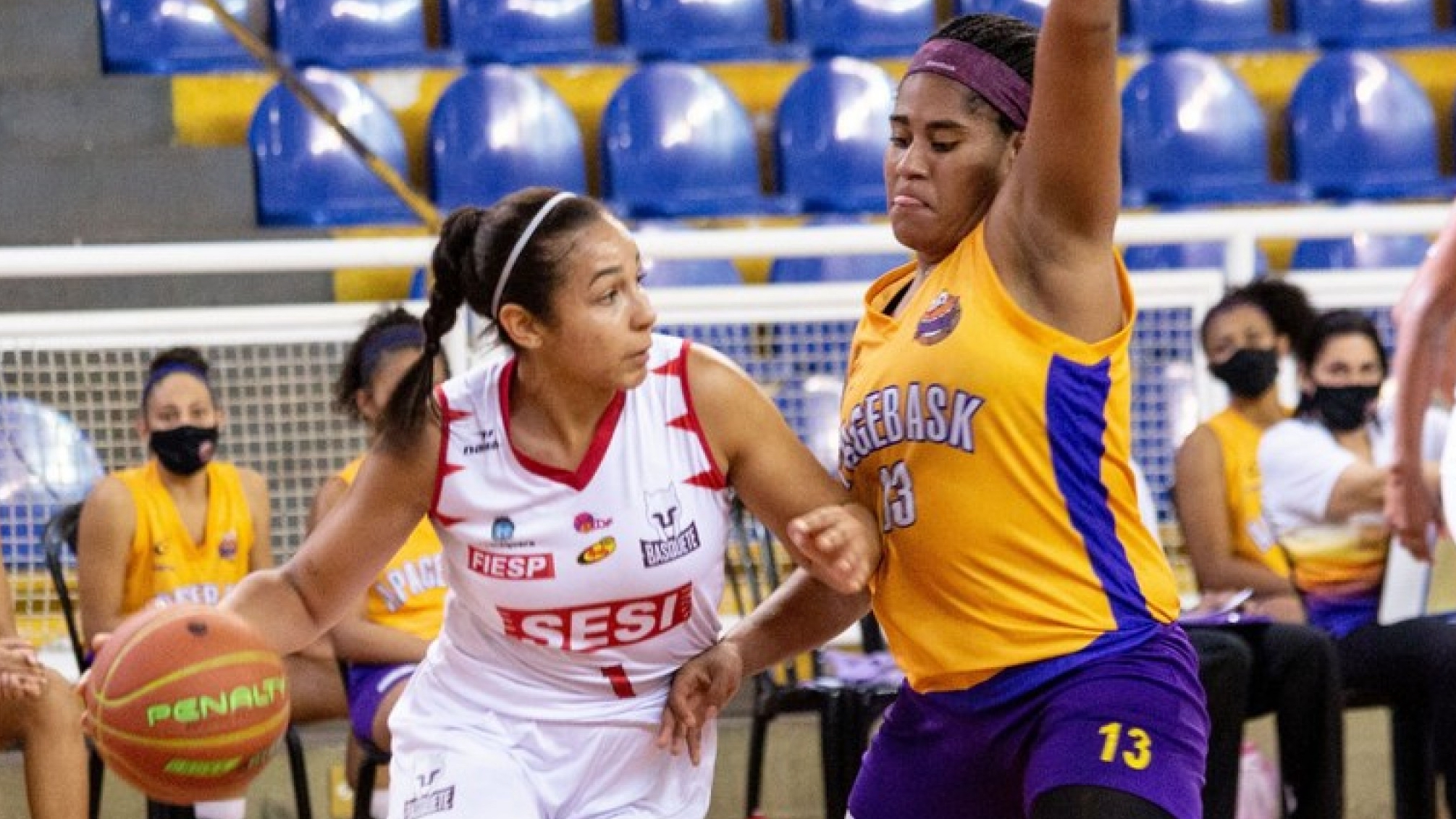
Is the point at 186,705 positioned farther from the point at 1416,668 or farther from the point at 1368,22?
the point at 1368,22

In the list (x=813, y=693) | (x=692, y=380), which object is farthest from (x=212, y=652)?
(x=813, y=693)

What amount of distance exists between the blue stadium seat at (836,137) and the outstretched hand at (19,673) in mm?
4196

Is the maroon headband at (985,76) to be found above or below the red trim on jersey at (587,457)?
above

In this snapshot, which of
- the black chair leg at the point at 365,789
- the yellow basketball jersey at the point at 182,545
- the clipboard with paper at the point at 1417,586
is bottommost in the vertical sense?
the black chair leg at the point at 365,789

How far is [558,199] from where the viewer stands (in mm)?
3188

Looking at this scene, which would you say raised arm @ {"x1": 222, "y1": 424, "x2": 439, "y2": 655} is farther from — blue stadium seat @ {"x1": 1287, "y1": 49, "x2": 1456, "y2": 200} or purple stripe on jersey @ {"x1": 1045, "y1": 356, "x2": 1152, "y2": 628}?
blue stadium seat @ {"x1": 1287, "y1": 49, "x2": 1456, "y2": 200}

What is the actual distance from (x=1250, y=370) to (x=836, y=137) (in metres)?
2.96

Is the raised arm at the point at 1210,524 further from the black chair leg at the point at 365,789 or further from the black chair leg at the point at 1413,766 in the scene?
the black chair leg at the point at 365,789

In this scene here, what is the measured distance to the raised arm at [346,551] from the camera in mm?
3197

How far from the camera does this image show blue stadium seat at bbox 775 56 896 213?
26.9ft

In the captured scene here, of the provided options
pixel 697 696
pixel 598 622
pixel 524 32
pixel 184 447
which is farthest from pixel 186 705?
pixel 524 32

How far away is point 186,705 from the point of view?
308cm

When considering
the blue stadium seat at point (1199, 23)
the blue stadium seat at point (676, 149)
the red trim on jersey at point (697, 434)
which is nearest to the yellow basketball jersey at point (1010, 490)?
the red trim on jersey at point (697, 434)

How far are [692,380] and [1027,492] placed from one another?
64cm
